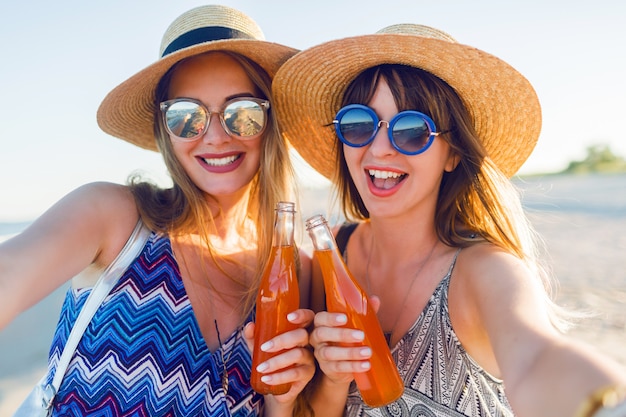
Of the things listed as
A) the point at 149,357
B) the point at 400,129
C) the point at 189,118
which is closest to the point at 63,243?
the point at 149,357

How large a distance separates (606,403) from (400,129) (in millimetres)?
1386

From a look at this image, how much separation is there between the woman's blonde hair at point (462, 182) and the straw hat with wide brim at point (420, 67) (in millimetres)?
59

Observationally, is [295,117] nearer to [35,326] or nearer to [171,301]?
[171,301]

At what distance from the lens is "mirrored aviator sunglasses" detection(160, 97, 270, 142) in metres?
2.42

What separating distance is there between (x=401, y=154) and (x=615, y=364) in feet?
4.19

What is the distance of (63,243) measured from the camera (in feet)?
6.51

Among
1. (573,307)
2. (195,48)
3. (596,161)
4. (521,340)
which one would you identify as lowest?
(596,161)

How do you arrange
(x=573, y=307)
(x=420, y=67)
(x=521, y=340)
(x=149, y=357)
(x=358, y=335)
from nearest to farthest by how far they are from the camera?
(x=521, y=340) → (x=358, y=335) → (x=149, y=357) → (x=420, y=67) → (x=573, y=307)

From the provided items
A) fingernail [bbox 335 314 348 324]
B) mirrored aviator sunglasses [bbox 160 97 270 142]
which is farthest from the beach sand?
fingernail [bbox 335 314 348 324]

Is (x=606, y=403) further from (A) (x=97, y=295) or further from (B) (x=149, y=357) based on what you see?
(A) (x=97, y=295)

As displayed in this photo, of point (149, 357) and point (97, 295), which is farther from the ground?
point (97, 295)

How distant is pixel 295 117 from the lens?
9.75ft

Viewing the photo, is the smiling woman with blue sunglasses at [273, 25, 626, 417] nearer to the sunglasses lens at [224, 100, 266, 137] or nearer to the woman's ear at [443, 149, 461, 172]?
the woman's ear at [443, 149, 461, 172]

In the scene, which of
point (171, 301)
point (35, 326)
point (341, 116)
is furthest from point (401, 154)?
point (35, 326)
